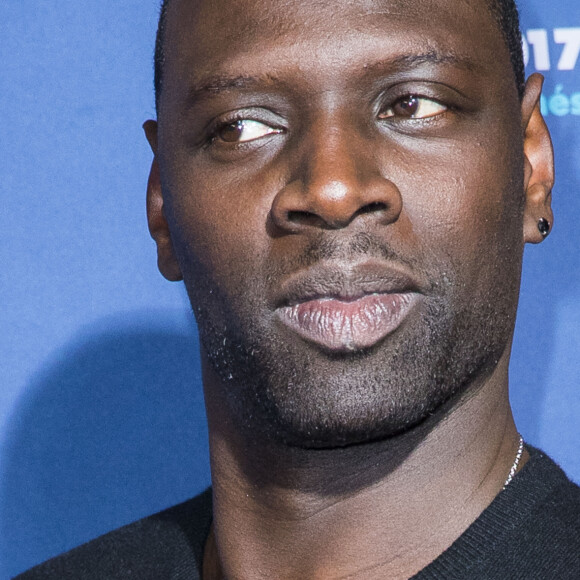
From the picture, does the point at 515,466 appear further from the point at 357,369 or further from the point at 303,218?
the point at 303,218

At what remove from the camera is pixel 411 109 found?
4.57ft

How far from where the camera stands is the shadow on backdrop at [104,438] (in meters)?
2.10

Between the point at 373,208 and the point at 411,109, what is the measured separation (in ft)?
0.57

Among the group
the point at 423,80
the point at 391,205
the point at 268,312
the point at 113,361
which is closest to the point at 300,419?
the point at 268,312

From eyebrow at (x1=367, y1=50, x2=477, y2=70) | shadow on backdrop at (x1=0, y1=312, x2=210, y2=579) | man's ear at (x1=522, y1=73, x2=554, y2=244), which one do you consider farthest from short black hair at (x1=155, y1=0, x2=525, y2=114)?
shadow on backdrop at (x1=0, y1=312, x2=210, y2=579)

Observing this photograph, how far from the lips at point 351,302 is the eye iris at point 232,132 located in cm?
25

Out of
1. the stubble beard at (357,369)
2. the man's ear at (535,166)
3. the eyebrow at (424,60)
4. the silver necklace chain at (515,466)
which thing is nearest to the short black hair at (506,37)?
the man's ear at (535,166)

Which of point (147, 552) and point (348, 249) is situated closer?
point (348, 249)

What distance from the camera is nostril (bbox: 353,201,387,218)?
1290 millimetres

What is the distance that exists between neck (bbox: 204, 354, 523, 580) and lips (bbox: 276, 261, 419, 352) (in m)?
0.18

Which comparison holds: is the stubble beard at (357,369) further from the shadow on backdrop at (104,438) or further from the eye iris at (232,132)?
the shadow on backdrop at (104,438)

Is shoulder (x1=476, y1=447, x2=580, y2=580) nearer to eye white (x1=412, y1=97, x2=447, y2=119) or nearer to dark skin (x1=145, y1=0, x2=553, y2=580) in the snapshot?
dark skin (x1=145, y1=0, x2=553, y2=580)

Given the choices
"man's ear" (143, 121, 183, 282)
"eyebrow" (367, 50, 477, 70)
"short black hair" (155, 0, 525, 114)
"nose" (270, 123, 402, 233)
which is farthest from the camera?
"man's ear" (143, 121, 183, 282)

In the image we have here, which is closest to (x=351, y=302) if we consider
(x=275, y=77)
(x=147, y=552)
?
(x=275, y=77)
